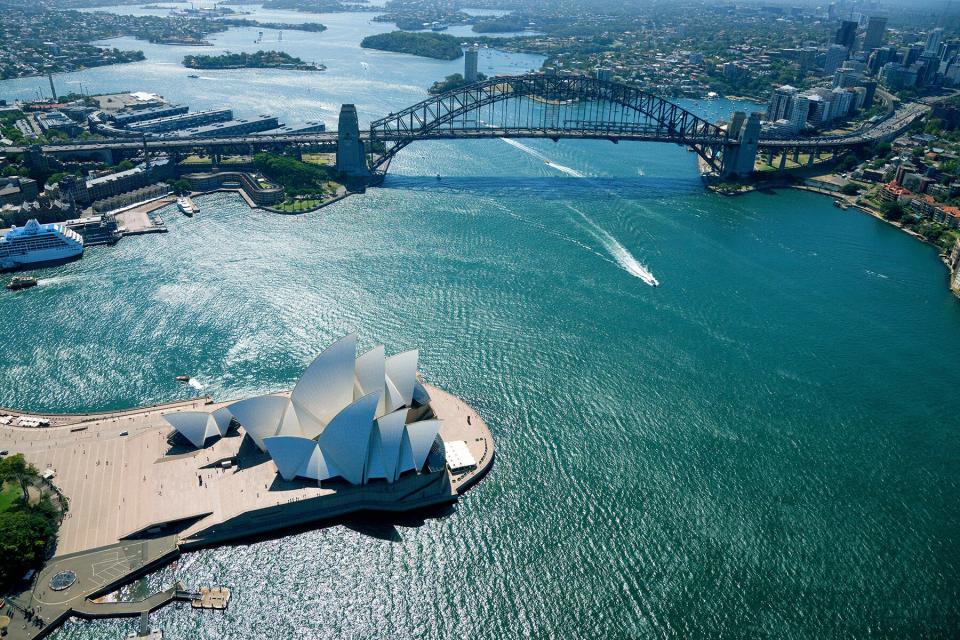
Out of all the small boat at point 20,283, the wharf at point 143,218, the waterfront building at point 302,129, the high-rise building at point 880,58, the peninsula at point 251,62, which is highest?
the high-rise building at point 880,58

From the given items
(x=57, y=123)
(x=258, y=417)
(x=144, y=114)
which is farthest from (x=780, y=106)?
(x=57, y=123)

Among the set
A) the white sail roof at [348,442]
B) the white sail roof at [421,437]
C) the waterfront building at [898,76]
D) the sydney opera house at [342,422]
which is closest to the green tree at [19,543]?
the sydney opera house at [342,422]

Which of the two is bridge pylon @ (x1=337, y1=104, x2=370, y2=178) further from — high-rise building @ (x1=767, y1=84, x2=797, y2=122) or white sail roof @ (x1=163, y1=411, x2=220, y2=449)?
high-rise building @ (x1=767, y1=84, x2=797, y2=122)

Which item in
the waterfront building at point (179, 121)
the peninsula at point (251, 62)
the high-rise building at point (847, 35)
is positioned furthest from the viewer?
the high-rise building at point (847, 35)

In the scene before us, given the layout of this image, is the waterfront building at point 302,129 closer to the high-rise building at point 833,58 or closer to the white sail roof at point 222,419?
the white sail roof at point 222,419

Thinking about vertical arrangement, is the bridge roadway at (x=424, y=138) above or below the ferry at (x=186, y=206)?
above

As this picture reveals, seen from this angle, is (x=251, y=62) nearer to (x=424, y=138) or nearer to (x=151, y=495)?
(x=424, y=138)

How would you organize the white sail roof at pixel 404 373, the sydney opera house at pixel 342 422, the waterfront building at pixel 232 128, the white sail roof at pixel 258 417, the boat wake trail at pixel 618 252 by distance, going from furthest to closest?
the waterfront building at pixel 232 128, the boat wake trail at pixel 618 252, the white sail roof at pixel 404 373, the white sail roof at pixel 258 417, the sydney opera house at pixel 342 422
